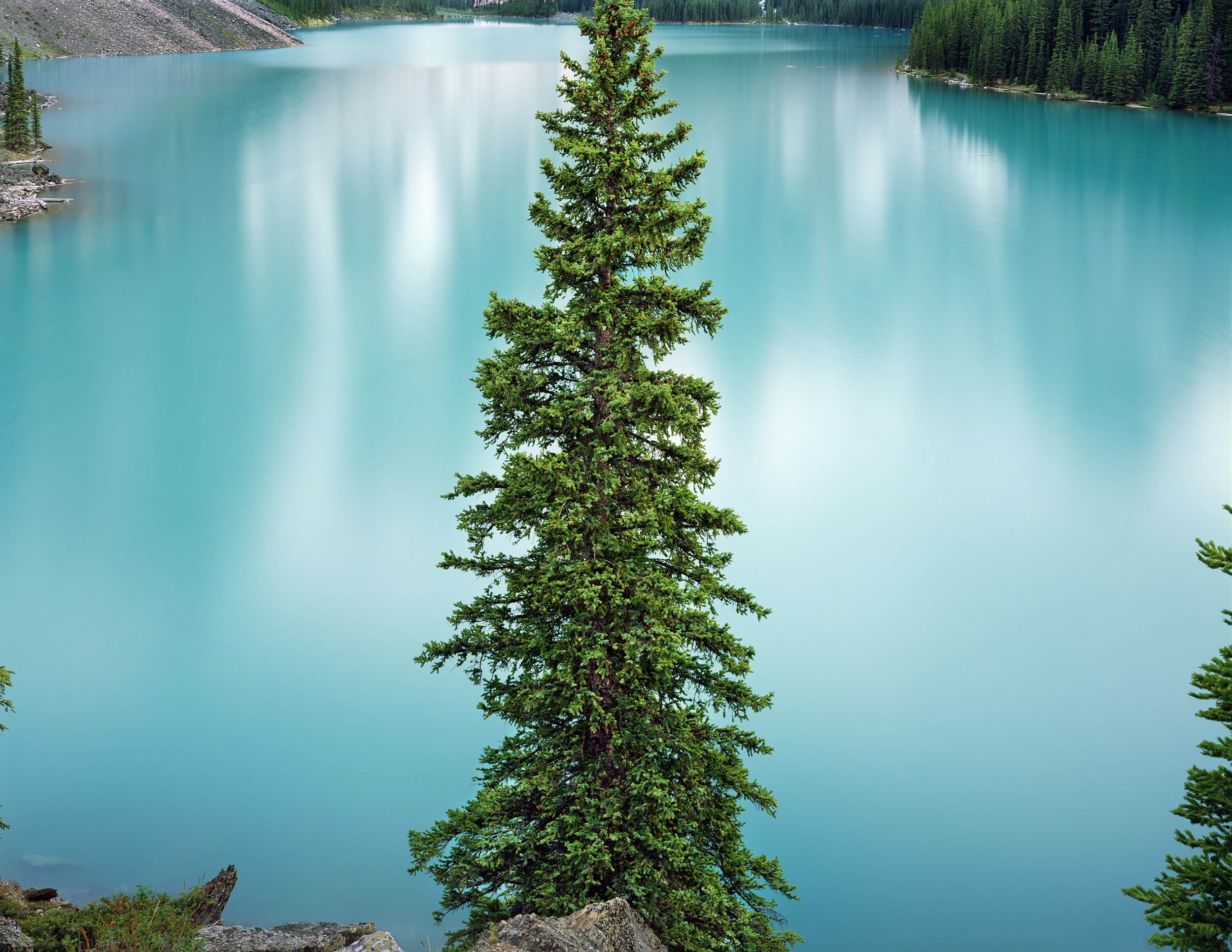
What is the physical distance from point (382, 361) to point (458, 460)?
8865 mm

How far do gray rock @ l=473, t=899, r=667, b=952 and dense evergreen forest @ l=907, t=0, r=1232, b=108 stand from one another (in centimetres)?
9924

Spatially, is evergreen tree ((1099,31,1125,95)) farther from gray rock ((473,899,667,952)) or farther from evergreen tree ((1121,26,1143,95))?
gray rock ((473,899,667,952))

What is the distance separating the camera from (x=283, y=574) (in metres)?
20.2

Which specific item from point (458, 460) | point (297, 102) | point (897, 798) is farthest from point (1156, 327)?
point (297, 102)

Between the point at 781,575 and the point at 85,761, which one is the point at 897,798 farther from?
the point at 85,761

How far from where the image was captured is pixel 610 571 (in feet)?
27.6

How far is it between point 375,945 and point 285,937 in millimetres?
1805

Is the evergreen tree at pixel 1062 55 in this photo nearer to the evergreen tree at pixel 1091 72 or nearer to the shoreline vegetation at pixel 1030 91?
the shoreline vegetation at pixel 1030 91

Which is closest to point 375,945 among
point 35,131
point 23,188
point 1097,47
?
point 23,188

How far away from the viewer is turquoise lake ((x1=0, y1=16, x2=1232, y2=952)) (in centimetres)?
1341

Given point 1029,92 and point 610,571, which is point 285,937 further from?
point 1029,92

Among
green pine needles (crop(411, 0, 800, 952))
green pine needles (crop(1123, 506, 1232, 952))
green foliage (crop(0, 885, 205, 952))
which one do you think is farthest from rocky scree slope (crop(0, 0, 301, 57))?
green pine needles (crop(1123, 506, 1232, 952))

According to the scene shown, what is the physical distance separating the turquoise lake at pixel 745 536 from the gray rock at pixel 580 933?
16.1 ft

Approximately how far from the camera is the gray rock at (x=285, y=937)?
8508 mm
